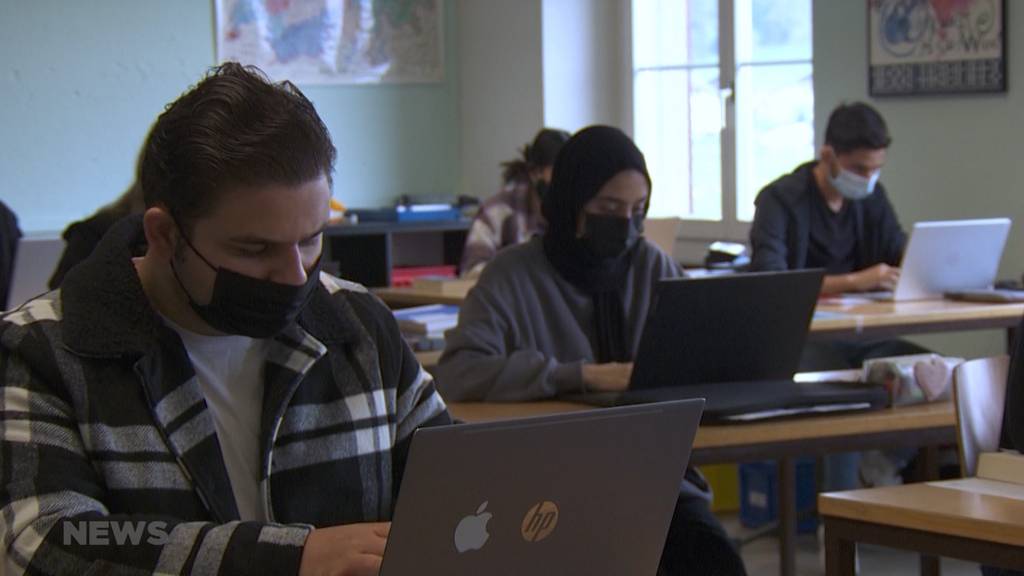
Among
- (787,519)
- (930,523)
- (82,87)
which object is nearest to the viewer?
(930,523)

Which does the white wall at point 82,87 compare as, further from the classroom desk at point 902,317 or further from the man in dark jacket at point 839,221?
the classroom desk at point 902,317

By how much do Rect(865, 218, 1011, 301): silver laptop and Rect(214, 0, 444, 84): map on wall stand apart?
10.9ft

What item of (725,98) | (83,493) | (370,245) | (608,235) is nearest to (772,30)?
(725,98)

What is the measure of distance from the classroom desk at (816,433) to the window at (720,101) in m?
3.08

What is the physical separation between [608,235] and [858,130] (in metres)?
2.00

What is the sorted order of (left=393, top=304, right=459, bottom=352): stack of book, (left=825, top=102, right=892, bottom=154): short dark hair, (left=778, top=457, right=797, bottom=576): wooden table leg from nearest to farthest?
(left=778, top=457, right=797, bottom=576): wooden table leg
(left=393, top=304, right=459, bottom=352): stack of book
(left=825, top=102, right=892, bottom=154): short dark hair

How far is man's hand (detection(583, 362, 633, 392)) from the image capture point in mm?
2859

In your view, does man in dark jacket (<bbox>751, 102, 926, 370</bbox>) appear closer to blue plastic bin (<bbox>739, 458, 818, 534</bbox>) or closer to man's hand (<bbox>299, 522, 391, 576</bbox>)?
blue plastic bin (<bbox>739, 458, 818, 534</bbox>)

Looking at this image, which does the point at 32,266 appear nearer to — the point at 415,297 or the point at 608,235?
the point at 415,297

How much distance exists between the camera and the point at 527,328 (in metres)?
3.07

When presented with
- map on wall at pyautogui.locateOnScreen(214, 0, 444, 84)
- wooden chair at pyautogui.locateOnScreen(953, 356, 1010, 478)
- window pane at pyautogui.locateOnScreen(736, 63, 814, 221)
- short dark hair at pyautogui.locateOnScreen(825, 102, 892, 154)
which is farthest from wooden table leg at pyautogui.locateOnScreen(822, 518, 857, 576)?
map on wall at pyautogui.locateOnScreen(214, 0, 444, 84)

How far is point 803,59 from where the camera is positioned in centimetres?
596

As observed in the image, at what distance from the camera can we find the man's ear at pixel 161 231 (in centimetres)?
160

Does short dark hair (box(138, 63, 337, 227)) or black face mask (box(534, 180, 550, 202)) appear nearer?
short dark hair (box(138, 63, 337, 227))
